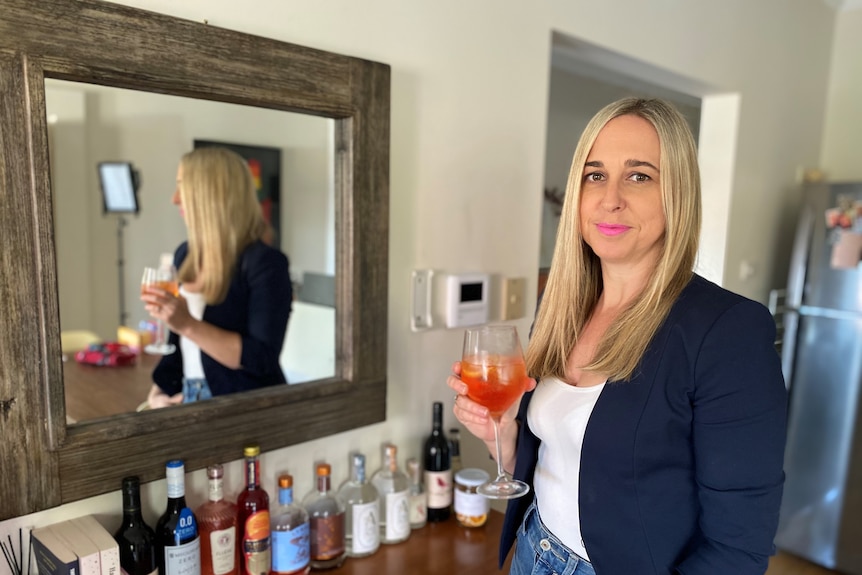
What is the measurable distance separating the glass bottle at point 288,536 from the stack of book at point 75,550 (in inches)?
11.8

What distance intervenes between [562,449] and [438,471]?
49cm

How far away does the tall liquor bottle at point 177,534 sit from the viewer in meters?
1.01

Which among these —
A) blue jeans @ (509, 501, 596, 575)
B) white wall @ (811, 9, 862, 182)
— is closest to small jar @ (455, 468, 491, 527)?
blue jeans @ (509, 501, 596, 575)

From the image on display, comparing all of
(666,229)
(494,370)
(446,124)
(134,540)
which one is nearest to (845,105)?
(446,124)

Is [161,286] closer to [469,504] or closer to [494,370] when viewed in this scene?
[494,370]

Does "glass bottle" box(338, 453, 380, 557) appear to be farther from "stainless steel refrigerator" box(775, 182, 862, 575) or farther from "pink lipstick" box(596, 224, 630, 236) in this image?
"stainless steel refrigerator" box(775, 182, 862, 575)

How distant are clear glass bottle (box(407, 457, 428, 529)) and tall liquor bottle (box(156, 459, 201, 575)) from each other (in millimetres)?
503

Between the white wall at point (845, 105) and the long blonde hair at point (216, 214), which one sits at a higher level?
the white wall at point (845, 105)

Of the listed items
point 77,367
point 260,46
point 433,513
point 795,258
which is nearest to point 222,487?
point 77,367

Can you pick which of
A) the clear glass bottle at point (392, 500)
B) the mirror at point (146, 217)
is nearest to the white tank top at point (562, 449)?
the clear glass bottle at point (392, 500)

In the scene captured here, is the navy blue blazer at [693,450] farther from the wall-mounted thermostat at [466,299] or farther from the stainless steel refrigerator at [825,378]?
the stainless steel refrigerator at [825,378]

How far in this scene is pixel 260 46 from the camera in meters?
1.07

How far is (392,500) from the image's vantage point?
1.32m

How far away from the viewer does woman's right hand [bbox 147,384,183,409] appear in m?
1.14
